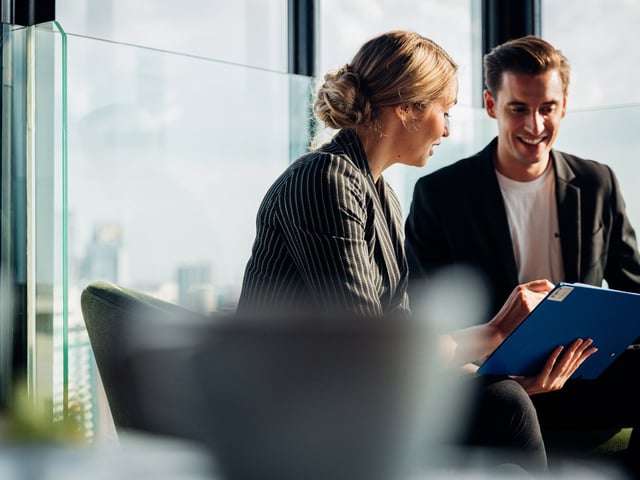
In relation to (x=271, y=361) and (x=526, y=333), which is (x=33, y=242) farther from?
(x=526, y=333)

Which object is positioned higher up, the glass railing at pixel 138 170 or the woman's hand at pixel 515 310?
the glass railing at pixel 138 170

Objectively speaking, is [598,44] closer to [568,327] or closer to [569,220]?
[569,220]

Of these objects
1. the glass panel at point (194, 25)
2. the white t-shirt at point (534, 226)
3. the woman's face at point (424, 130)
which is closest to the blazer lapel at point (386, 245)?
the woman's face at point (424, 130)

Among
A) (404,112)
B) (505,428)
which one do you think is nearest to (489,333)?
Result: (505,428)

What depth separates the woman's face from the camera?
1.42m

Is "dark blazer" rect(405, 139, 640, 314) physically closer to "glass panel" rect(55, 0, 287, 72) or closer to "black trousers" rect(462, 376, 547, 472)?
"black trousers" rect(462, 376, 547, 472)

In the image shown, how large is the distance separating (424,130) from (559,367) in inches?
18.9

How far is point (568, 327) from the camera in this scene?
4.23 ft

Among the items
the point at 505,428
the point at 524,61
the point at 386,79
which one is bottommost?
the point at 505,428

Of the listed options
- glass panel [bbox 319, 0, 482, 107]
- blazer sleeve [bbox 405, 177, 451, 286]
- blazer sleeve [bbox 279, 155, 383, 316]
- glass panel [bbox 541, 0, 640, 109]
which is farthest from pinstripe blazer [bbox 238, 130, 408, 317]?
glass panel [bbox 541, 0, 640, 109]

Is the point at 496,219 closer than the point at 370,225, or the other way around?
the point at 370,225

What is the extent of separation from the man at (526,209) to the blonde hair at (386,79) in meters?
0.42

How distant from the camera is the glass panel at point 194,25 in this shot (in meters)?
2.03

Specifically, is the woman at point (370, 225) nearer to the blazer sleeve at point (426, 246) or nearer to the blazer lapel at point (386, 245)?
the blazer lapel at point (386, 245)
